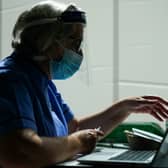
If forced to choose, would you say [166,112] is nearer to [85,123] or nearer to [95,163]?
[85,123]

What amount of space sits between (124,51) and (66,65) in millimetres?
587

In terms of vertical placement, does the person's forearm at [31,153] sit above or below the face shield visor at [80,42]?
below

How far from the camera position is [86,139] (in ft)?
4.28

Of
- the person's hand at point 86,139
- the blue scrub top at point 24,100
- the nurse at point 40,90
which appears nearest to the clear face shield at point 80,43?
the nurse at point 40,90

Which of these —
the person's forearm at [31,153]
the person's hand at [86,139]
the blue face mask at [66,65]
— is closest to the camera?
the person's forearm at [31,153]

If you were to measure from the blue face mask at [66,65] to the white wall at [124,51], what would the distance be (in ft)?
1.40

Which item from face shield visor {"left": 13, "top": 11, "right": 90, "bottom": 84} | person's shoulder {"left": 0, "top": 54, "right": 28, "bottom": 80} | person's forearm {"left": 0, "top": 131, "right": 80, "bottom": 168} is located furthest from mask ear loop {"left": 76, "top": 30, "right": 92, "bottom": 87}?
person's forearm {"left": 0, "top": 131, "right": 80, "bottom": 168}

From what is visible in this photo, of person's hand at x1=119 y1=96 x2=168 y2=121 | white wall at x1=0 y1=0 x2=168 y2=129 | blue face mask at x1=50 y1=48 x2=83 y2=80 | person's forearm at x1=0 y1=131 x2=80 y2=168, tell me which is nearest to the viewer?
person's forearm at x1=0 y1=131 x2=80 y2=168

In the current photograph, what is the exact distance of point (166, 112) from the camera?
64.3 inches

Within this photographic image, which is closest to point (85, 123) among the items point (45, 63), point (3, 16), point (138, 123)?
point (138, 123)

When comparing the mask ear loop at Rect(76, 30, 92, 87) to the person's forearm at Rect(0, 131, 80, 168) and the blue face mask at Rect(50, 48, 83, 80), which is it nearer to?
the blue face mask at Rect(50, 48, 83, 80)

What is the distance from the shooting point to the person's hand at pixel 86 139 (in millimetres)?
1289

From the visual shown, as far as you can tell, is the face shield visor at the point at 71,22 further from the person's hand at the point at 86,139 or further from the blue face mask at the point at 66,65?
the person's hand at the point at 86,139

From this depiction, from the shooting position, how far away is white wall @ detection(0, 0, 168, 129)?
1.95 metres
